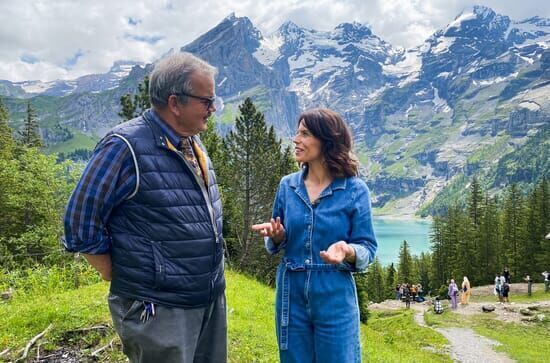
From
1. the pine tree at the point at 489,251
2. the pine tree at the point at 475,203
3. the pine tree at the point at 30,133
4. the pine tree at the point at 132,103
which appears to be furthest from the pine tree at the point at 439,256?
the pine tree at the point at 30,133

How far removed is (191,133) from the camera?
3012 mm

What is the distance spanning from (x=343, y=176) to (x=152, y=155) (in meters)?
1.39

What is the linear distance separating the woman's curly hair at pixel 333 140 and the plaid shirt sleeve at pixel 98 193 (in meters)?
1.36

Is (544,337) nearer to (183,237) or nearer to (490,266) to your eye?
(183,237)

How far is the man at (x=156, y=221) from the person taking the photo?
2631 mm

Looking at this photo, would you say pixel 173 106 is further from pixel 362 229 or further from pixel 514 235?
pixel 514 235

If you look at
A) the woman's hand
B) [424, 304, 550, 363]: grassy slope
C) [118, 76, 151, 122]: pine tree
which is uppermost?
[118, 76, 151, 122]: pine tree

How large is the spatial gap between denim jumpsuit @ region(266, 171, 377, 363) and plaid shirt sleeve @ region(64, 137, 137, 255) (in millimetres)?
1249

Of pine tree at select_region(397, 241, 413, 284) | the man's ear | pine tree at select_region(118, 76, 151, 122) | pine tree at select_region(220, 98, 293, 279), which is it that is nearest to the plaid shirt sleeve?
the man's ear

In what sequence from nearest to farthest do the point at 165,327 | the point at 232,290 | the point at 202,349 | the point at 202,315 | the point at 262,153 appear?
1. the point at 165,327
2. the point at 202,315
3. the point at 202,349
4. the point at 232,290
5. the point at 262,153

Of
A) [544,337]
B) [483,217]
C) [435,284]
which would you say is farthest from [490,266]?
[544,337]

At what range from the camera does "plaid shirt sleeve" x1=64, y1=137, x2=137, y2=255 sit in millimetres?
2592

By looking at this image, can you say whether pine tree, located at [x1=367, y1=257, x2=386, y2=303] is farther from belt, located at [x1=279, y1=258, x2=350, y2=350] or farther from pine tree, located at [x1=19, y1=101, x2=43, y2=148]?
belt, located at [x1=279, y1=258, x2=350, y2=350]

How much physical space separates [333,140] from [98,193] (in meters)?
1.67
